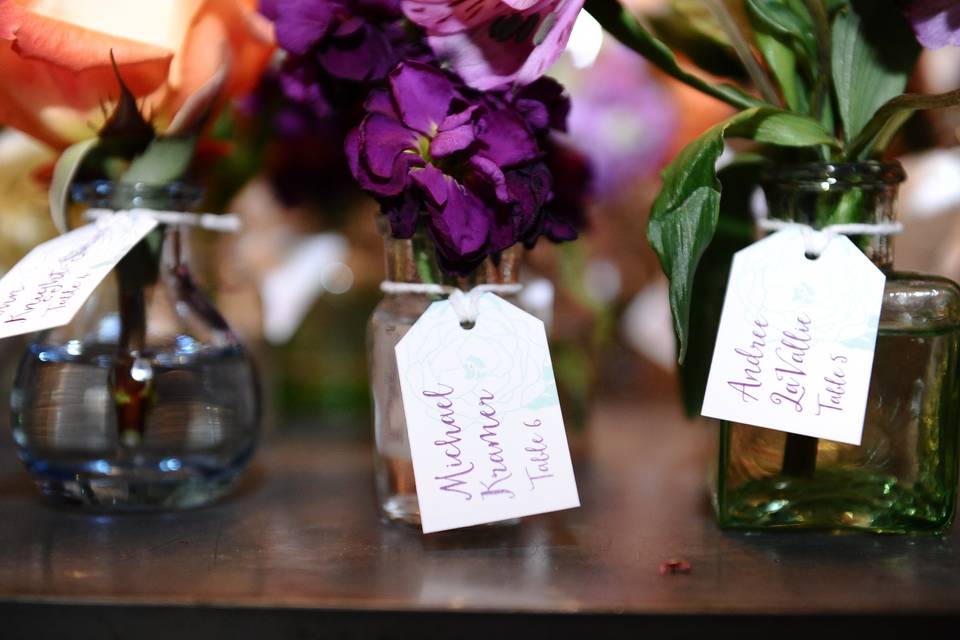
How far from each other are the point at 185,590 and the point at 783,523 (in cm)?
37

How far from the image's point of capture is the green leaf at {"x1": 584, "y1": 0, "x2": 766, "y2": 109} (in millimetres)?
585

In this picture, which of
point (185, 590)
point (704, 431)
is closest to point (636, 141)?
point (704, 431)

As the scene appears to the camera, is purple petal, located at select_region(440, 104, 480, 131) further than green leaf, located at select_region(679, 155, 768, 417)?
No

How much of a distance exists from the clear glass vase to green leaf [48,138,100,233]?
1.0 inches

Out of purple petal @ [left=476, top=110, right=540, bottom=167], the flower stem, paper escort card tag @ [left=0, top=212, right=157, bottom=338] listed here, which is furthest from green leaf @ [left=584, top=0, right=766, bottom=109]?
paper escort card tag @ [left=0, top=212, right=157, bottom=338]

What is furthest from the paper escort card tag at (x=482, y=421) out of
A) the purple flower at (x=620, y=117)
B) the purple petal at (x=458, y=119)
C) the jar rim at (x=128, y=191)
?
the purple flower at (x=620, y=117)

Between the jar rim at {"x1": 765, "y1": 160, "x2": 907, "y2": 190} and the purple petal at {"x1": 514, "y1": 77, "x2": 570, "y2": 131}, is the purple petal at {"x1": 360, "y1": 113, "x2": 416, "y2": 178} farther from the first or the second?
the jar rim at {"x1": 765, "y1": 160, "x2": 907, "y2": 190}

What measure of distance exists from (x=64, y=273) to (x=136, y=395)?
0.32 ft

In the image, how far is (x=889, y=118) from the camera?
0.55 m

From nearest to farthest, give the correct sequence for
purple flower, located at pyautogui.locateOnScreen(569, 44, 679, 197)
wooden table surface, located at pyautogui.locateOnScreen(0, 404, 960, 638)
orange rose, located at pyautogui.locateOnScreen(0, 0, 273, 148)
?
wooden table surface, located at pyautogui.locateOnScreen(0, 404, 960, 638), orange rose, located at pyautogui.locateOnScreen(0, 0, 273, 148), purple flower, located at pyautogui.locateOnScreen(569, 44, 679, 197)

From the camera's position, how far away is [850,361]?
21.3 inches

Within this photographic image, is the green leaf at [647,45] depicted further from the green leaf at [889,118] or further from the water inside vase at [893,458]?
the water inside vase at [893,458]

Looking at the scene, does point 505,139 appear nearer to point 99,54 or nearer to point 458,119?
point 458,119

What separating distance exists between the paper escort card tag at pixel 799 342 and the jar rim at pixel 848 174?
4 cm
